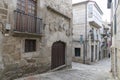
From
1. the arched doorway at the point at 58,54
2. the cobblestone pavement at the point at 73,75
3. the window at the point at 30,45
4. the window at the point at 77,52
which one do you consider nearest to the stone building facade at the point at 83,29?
the window at the point at 77,52

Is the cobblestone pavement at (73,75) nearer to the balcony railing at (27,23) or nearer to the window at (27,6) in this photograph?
the balcony railing at (27,23)

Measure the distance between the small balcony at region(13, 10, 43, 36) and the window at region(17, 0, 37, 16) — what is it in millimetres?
275

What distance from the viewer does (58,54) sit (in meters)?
8.90

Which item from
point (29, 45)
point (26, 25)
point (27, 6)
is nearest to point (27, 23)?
point (26, 25)

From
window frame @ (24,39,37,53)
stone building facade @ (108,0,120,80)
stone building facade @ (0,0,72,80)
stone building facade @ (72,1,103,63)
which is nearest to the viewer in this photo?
stone building facade @ (108,0,120,80)

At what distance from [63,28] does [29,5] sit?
3428 millimetres

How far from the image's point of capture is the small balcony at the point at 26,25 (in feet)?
18.1

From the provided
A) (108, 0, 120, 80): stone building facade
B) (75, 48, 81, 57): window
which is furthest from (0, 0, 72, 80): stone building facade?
(75, 48, 81, 57): window

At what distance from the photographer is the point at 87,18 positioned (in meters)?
15.7

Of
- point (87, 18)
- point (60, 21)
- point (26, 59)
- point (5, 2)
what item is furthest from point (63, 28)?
point (87, 18)

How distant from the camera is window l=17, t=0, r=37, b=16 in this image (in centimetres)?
591

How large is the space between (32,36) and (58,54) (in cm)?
296

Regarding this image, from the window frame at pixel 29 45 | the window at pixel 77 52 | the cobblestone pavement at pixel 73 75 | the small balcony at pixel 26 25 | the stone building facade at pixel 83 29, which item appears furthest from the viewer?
the window at pixel 77 52

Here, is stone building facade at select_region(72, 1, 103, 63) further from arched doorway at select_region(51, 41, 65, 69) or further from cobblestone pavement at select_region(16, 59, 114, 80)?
arched doorway at select_region(51, 41, 65, 69)
